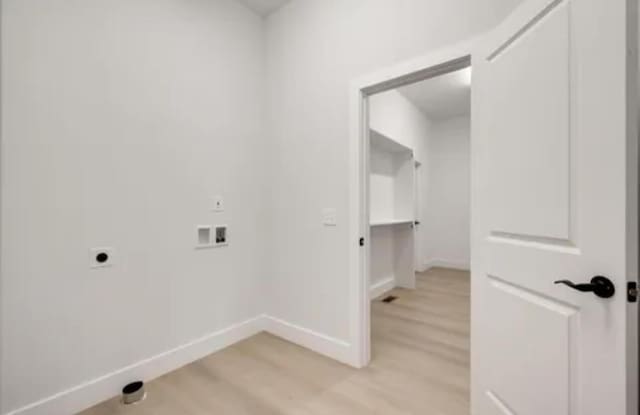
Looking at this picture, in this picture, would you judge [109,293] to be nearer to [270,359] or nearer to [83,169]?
[83,169]

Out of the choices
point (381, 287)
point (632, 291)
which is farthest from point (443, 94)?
point (632, 291)

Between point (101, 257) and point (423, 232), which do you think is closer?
point (101, 257)

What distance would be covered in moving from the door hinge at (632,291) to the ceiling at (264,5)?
293 cm

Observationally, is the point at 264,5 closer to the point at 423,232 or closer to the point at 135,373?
the point at 135,373

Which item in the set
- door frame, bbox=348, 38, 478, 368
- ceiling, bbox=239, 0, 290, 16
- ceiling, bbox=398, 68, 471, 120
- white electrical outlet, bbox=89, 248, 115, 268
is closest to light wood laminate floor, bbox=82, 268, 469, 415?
door frame, bbox=348, 38, 478, 368

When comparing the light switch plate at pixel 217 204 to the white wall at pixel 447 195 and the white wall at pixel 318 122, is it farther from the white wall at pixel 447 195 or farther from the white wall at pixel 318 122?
the white wall at pixel 447 195

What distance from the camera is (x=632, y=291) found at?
0.89m

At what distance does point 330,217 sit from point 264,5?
2.00 meters

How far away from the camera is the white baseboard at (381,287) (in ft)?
12.9

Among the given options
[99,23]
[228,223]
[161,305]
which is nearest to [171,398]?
[161,305]

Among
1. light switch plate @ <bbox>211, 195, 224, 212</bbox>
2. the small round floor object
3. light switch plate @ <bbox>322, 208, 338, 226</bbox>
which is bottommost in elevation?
the small round floor object

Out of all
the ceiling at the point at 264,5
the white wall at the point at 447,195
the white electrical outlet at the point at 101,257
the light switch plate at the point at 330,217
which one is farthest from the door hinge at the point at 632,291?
the white wall at the point at 447,195

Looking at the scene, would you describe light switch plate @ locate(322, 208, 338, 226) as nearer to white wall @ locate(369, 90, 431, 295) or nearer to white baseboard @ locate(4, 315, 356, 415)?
white baseboard @ locate(4, 315, 356, 415)

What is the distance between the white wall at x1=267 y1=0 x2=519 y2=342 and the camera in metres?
2.03
